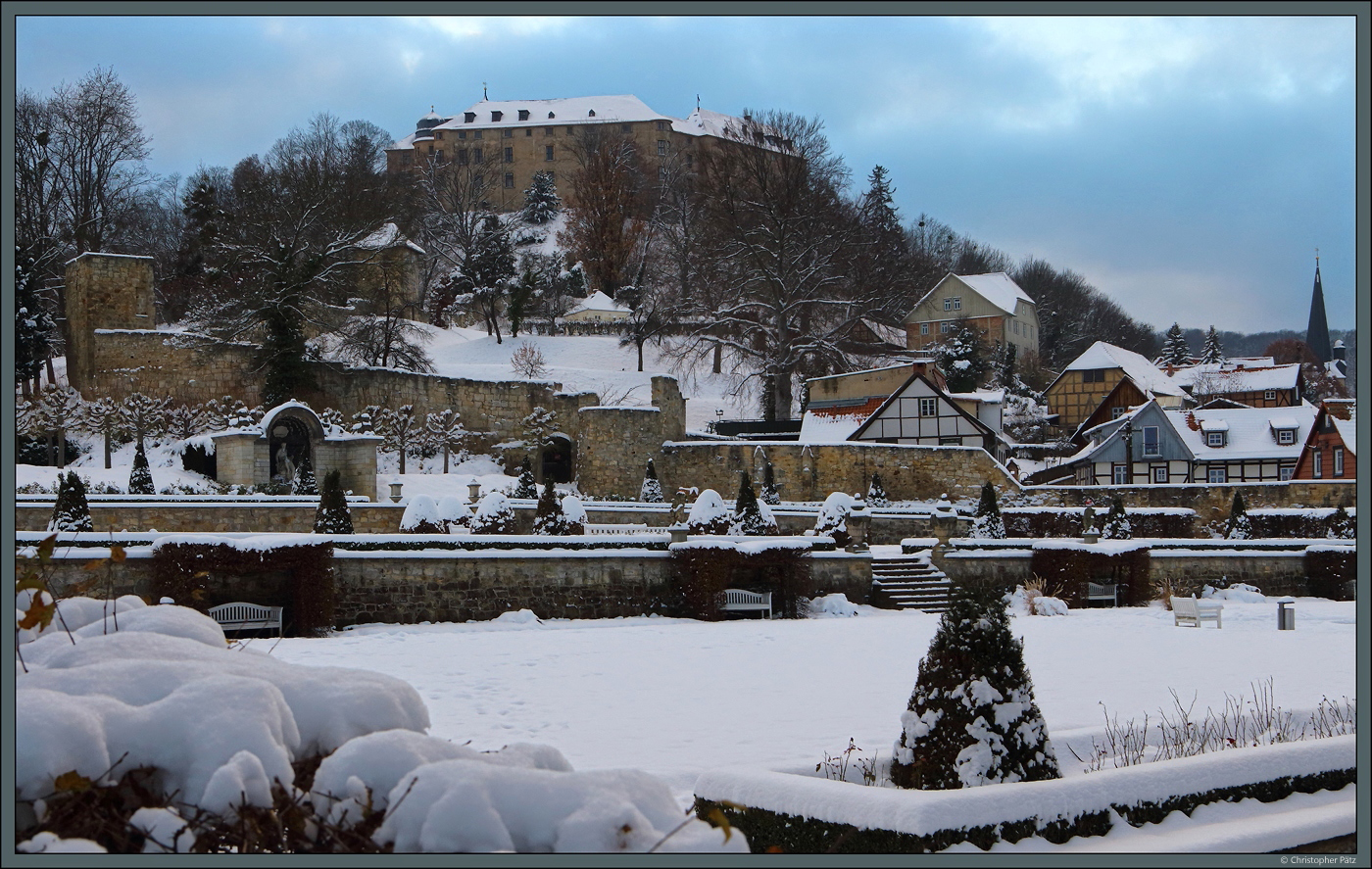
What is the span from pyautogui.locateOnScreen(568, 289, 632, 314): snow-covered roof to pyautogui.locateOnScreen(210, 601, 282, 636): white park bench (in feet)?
130

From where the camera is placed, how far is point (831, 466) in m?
31.7

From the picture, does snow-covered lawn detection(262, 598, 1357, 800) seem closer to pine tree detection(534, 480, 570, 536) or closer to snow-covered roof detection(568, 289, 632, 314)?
pine tree detection(534, 480, 570, 536)

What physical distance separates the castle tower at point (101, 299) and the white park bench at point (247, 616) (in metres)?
22.2

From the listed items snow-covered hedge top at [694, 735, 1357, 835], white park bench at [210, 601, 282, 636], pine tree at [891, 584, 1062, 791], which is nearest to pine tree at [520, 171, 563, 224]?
white park bench at [210, 601, 282, 636]

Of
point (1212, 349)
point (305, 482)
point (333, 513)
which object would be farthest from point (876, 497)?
point (1212, 349)

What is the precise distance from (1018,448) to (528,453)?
701 inches

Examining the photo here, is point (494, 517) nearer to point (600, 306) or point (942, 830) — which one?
point (942, 830)

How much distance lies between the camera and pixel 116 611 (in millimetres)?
4312

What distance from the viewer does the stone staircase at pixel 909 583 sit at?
17922mm

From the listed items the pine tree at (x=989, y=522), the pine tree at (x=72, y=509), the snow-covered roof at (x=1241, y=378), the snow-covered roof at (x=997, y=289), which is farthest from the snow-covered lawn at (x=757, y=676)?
the snow-covered roof at (x=997, y=289)

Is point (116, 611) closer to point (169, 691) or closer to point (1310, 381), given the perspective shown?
point (169, 691)

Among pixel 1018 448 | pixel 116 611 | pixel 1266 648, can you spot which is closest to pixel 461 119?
pixel 1018 448

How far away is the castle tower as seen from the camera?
32.8 meters

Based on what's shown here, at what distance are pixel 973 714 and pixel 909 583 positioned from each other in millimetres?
12749
